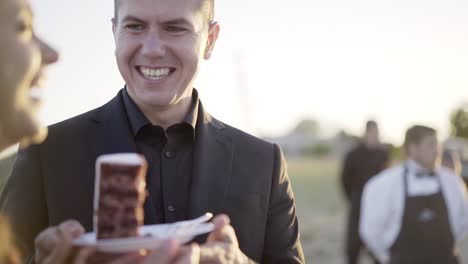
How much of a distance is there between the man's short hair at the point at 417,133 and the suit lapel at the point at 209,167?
440cm

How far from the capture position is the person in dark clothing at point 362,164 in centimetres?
1058

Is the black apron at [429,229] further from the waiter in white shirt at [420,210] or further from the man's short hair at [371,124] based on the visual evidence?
the man's short hair at [371,124]

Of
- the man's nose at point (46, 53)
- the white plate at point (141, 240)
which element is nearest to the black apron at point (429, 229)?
the white plate at point (141, 240)

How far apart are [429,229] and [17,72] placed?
6.00m

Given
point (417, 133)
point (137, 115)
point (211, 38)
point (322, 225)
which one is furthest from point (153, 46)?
point (322, 225)

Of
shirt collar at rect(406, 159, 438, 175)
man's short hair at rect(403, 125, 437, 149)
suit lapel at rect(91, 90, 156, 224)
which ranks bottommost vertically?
shirt collar at rect(406, 159, 438, 175)

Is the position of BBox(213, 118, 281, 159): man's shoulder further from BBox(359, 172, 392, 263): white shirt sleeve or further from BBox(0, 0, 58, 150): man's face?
BBox(359, 172, 392, 263): white shirt sleeve

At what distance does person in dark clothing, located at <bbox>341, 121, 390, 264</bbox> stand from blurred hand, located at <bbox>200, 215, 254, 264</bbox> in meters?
8.01

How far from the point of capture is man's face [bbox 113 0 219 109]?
3.31 metres

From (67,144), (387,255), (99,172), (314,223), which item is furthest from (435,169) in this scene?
(314,223)

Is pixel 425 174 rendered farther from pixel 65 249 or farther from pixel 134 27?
pixel 65 249

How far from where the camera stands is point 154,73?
3.39 m

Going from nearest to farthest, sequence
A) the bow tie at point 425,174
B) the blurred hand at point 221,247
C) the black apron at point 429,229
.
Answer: the blurred hand at point 221,247 < the black apron at point 429,229 < the bow tie at point 425,174

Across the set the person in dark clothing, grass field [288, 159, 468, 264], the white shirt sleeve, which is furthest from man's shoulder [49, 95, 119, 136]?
grass field [288, 159, 468, 264]
